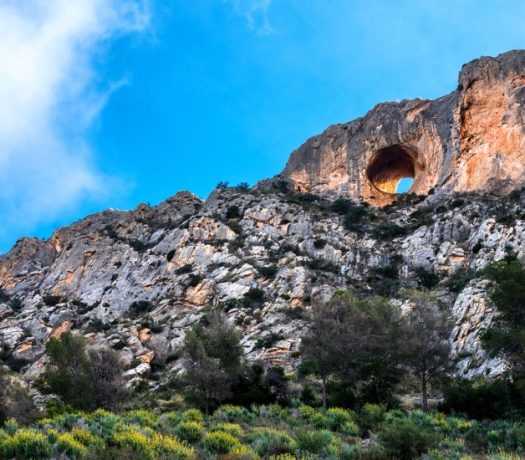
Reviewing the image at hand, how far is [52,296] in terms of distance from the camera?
64.8m

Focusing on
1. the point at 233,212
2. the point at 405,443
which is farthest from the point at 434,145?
the point at 405,443

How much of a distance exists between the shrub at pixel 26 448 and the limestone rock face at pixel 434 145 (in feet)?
173

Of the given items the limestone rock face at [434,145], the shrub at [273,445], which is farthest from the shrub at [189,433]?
the limestone rock face at [434,145]

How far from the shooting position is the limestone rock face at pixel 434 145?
54.0 meters

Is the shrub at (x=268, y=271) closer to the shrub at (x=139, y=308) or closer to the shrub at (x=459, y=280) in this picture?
the shrub at (x=139, y=308)

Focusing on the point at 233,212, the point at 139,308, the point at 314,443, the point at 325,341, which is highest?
the point at 233,212

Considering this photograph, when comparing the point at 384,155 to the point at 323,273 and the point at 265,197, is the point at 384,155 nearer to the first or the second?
the point at 265,197

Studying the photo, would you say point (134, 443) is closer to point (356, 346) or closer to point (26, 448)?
point (26, 448)

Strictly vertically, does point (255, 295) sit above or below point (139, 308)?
below

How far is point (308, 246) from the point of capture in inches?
2189

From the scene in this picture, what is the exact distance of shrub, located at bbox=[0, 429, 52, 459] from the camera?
9.74 meters

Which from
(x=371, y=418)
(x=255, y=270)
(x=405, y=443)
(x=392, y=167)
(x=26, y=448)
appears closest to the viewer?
(x=26, y=448)

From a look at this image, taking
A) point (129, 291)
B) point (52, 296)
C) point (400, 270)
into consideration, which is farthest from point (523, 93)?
point (52, 296)

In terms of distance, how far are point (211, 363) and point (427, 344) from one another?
12102 millimetres
